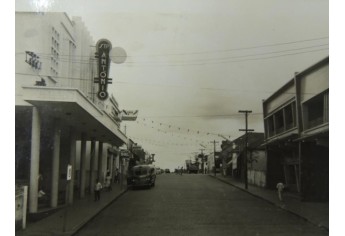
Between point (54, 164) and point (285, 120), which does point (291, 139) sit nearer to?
point (285, 120)

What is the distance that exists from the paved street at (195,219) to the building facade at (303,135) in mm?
3791

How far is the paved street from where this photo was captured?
1894 cm

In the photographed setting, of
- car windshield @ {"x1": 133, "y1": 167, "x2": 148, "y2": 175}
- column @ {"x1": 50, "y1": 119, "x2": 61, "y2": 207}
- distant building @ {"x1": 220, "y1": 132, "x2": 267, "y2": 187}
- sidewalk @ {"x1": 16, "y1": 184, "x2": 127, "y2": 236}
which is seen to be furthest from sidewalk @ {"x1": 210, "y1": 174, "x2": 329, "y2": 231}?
car windshield @ {"x1": 133, "y1": 167, "x2": 148, "y2": 175}

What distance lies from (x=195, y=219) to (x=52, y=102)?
8.40 meters

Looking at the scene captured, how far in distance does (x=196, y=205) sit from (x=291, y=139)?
30.2 ft

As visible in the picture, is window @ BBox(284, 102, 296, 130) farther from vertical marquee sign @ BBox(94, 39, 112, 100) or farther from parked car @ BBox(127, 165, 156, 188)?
vertical marquee sign @ BBox(94, 39, 112, 100)

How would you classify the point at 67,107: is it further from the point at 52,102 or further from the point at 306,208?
the point at 306,208

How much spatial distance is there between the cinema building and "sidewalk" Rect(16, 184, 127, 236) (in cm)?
86

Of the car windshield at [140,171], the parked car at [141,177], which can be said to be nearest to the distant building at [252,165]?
the parked car at [141,177]

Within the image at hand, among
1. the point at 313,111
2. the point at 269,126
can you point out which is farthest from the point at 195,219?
the point at 269,126

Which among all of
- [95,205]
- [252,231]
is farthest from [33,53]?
[252,231]

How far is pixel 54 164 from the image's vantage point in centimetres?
2384

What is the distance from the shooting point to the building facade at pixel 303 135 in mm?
29203

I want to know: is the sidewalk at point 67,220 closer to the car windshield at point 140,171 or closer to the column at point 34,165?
the column at point 34,165
